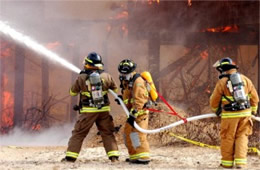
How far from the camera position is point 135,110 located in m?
6.62

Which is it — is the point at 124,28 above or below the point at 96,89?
above

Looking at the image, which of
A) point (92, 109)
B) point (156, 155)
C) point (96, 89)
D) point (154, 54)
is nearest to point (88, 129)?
point (92, 109)

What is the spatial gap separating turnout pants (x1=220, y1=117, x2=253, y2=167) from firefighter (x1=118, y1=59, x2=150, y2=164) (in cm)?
123

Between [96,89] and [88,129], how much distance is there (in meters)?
0.70

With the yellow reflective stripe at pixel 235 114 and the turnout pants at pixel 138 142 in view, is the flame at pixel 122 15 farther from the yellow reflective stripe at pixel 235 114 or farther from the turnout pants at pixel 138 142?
the yellow reflective stripe at pixel 235 114

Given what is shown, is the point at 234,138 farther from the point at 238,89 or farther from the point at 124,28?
the point at 124,28

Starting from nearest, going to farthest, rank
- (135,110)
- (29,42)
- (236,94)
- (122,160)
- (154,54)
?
(236,94) → (135,110) → (122,160) → (29,42) → (154,54)

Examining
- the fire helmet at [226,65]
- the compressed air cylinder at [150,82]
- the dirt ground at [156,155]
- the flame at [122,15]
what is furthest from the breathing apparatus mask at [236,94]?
the flame at [122,15]

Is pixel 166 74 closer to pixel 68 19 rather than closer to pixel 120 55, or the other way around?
pixel 120 55

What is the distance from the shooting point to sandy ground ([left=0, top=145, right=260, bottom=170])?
A: 21.1ft

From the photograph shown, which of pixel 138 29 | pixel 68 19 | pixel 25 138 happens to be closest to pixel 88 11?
pixel 68 19

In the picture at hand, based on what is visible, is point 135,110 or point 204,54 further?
point 204,54

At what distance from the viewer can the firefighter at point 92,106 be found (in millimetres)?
6785

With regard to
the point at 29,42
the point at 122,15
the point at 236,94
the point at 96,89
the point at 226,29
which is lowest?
the point at 236,94
